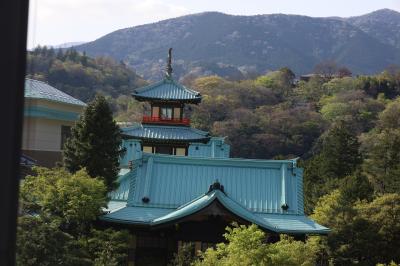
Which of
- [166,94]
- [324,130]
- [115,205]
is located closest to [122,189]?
[115,205]

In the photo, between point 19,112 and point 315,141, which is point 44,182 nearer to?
point 19,112

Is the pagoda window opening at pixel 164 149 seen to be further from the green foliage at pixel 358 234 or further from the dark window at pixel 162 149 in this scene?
the green foliage at pixel 358 234

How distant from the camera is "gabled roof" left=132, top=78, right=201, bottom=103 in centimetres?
2080

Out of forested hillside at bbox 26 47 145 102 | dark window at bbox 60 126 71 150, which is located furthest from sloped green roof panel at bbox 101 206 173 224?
forested hillside at bbox 26 47 145 102

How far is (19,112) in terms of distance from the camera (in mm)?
1225

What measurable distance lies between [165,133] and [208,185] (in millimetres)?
6283

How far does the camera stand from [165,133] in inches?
803

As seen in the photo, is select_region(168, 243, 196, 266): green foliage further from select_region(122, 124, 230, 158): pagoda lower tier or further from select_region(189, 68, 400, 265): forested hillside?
select_region(122, 124, 230, 158): pagoda lower tier

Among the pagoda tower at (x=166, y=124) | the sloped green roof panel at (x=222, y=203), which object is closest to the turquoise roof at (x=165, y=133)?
the pagoda tower at (x=166, y=124)

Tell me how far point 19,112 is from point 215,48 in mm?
145648

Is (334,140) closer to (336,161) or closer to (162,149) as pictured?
(336,161)

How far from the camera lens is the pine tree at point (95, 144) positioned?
13234 mm

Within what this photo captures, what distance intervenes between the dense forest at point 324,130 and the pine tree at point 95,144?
1620 millimetres

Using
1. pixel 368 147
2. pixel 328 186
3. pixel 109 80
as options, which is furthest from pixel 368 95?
pixel 328 186
